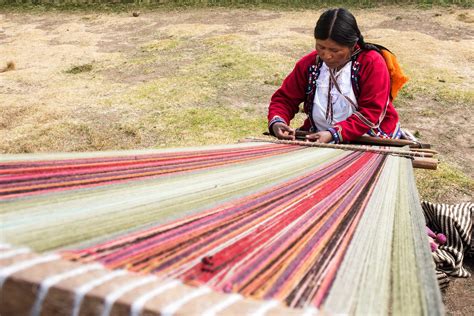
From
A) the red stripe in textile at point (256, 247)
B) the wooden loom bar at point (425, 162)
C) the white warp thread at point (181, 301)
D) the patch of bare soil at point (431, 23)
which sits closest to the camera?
the white warp thread at point (181, 301)

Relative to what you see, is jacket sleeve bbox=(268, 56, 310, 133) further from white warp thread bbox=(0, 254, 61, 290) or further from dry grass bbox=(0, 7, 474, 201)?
white warp thread bbox=(0, 254, 61, 290)

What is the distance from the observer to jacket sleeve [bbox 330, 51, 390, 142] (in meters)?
2.03

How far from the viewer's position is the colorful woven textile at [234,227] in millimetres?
627

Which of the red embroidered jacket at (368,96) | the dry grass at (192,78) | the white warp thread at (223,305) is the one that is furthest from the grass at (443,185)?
the white warp thread at (223,305)

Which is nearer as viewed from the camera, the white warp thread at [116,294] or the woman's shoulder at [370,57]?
the white warp thread at [116,294]

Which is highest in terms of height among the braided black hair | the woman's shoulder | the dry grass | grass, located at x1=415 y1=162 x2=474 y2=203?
the braided black hair

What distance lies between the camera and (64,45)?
6895mm

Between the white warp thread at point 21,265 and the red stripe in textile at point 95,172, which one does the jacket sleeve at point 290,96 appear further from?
the white warp thread at point 21,265

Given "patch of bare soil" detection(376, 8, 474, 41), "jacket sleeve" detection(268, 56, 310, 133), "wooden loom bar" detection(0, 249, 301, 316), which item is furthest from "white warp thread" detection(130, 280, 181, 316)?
"patch of bare soil" detection(376, 8, 474, 41)

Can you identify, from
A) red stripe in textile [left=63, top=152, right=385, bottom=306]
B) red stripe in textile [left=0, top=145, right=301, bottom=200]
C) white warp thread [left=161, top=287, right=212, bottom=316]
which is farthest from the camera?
red stripe in textile [left=0, top=145, right=301, bottom=200]

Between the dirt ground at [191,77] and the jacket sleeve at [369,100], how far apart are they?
85 centimetres

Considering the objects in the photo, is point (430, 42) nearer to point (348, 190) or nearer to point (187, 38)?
point (187, 38)

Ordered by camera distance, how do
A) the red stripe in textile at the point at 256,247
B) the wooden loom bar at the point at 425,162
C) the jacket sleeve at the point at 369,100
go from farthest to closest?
the jacket sleeve at the point at 369,100
the wooden loom bar at the point at 425,162
the red stripe in textile at the point at 256,247

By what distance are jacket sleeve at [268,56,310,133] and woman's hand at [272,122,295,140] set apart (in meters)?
0.04
